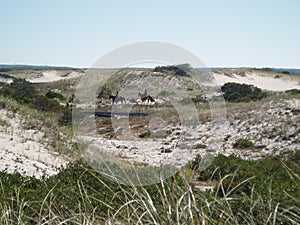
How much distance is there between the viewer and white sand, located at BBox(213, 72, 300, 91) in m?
61.6

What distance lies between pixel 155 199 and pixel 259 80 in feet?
209

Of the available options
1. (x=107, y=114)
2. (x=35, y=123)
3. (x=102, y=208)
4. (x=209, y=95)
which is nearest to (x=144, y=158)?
(x=35, y=123)

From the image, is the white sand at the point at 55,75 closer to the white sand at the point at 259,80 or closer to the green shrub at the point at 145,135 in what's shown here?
the white sand at the point at 259,80

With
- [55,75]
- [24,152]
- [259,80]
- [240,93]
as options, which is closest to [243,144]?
[24,152]

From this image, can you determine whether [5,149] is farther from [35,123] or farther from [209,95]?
[209,95]

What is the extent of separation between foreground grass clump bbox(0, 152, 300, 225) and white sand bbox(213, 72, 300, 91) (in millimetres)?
50665

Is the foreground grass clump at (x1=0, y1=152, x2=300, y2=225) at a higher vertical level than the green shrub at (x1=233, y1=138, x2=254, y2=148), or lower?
higher

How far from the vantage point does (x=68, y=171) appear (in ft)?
26.1

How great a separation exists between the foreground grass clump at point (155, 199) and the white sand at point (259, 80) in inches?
1995

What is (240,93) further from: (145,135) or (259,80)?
(259,80)

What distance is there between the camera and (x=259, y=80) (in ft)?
218

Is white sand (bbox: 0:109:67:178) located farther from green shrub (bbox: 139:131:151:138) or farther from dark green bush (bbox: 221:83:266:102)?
dark green bush (bbox: 221:83:266:102)

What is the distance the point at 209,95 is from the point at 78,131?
71.6 feet

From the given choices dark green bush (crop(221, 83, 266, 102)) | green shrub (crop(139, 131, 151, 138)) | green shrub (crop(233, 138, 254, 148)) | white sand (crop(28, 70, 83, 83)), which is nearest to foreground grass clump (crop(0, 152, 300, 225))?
green shrub (crop(233, 138, 254, 148))
